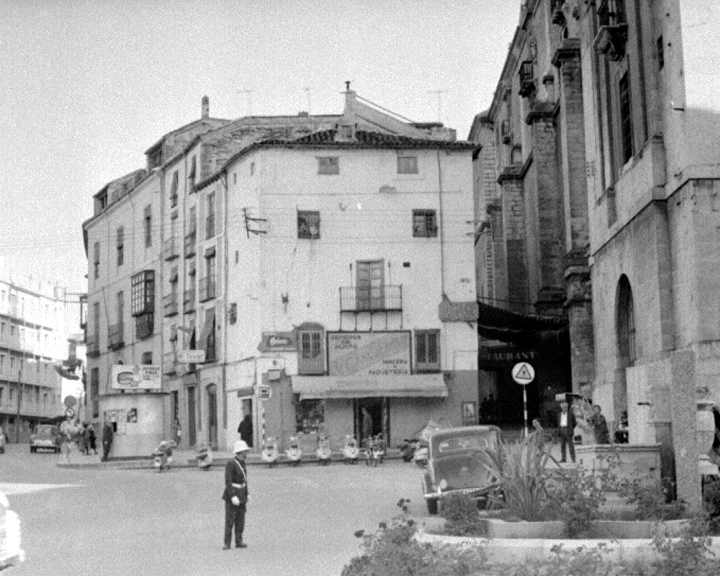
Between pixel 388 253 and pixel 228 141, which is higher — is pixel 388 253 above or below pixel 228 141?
below

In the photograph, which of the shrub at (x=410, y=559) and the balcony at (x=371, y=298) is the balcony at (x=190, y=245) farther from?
the shrub at (x=410, y=559)

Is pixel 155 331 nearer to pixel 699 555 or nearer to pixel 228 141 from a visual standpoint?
pixel 228 141

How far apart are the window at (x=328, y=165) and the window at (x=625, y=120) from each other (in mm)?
20602

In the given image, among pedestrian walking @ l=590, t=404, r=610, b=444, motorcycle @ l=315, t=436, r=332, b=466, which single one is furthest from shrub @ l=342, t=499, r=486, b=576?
→ motorcycle @ l=315, t=436, r=332, b=466

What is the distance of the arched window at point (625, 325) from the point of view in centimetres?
2788

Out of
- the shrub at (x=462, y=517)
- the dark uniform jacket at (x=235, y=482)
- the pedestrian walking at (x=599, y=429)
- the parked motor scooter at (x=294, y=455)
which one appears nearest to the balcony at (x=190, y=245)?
the parked motor scooter at (x=294, y=455)

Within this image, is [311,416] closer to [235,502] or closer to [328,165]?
[328,165]

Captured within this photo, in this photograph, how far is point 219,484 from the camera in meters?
28.8

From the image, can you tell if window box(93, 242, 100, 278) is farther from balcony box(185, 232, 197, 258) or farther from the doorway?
the doorway

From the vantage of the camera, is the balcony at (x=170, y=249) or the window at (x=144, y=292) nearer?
the balcony at (x=170, y=249)

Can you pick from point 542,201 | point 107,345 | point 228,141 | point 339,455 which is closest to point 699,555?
point 339,455

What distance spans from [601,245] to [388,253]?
18606 mm

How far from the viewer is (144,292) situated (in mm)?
59219

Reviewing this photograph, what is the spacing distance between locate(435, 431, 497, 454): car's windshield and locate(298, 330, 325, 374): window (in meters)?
26.5
